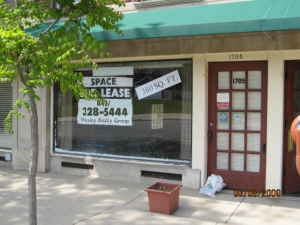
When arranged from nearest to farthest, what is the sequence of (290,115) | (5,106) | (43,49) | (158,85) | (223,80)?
(43,49)
(290,115)
(223,80)
(158,85)
(5,106)

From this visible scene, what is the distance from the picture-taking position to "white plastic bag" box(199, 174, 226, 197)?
22.5 feet

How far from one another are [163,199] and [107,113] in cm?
283

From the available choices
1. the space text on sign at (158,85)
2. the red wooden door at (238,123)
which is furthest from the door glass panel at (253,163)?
the space text on sign at (158,85)

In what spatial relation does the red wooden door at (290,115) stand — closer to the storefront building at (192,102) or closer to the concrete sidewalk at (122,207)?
the storefront building at (192,102)

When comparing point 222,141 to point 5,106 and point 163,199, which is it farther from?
point 5,106

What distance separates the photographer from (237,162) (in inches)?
282

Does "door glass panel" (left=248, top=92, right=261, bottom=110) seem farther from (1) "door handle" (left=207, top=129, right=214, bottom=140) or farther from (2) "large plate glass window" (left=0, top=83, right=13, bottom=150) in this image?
(2) "large plate glass window" (left=0, top=83, right=13, bottom=150)

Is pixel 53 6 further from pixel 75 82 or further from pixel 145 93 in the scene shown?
pixel 145 93

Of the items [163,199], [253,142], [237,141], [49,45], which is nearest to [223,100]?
[237,141]

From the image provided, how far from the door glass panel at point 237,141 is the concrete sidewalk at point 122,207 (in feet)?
2.51

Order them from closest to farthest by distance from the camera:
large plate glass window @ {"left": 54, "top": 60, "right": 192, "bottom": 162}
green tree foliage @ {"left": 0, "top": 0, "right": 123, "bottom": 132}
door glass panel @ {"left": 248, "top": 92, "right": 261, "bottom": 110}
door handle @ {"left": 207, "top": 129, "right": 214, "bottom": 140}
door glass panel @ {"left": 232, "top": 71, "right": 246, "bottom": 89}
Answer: green tree foliage @ {"left": 0, "top": 0, "right": 123, "bottom": 132}
door glass panel @ {"left": 248, "top": 92, "right": 261, "bottom": 110}
door glass panel @ {"left": 232, "top": 71, "right": 246, "bottom": 89}
door handle @ {"left": 207, "top": 129, "right": 214, "bottom": 140}
large plate glass window @ {"left": 54, "top": 60, "right": 192, "bottom": 162}

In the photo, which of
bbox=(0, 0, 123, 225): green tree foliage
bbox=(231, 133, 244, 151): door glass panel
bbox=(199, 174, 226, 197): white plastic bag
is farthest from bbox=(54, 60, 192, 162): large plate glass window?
bbox=(0, 0, 123, 225): green tree foliage

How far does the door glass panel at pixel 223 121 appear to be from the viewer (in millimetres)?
7191

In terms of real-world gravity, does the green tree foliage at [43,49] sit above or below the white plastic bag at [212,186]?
above
